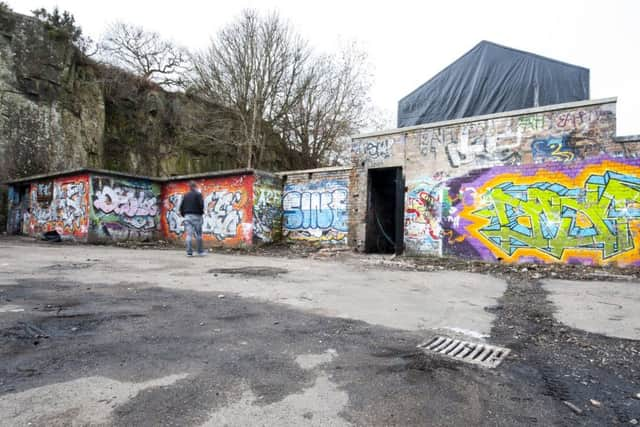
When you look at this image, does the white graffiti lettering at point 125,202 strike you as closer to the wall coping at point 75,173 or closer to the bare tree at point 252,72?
the wall coping at point 75,173

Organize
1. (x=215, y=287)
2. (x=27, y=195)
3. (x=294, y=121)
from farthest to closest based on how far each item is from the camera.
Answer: (x=294, y=121) → (x=27, y=195) → (x=215, y=287)

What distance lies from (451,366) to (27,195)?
58.9 ft

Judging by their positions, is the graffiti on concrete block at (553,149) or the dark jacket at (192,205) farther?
the dark jacket at (192,205)

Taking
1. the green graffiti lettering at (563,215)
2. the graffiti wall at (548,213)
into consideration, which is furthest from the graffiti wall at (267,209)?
the green graffiti lettering at (563,215)

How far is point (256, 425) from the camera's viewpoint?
158cm

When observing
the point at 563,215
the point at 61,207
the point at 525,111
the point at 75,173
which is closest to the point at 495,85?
the point at 525,111

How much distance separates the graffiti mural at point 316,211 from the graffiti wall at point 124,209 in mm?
5421

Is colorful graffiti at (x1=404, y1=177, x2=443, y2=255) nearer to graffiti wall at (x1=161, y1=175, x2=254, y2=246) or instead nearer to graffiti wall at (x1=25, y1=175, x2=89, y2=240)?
graffiti wall at (x1=161, y1=175, x2=254, y2=246)

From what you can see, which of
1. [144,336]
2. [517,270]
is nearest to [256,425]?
[144,336]

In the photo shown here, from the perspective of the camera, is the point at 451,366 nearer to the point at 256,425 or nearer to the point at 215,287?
the point at 256,425

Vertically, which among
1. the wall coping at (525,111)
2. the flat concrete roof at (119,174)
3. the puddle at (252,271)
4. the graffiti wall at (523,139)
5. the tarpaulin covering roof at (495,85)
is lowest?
the puddle at (252,271)

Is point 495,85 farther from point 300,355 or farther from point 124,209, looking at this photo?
point 124,209

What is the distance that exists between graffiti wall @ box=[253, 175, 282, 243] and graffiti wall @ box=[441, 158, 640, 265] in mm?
5730

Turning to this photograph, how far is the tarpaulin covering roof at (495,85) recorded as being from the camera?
11188 mm
